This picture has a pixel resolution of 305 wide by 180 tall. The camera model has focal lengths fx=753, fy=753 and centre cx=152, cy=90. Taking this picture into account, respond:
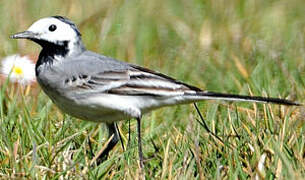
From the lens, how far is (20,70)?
612 centimetres

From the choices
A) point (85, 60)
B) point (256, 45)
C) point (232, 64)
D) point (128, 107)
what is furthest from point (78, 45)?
point (256, 45)

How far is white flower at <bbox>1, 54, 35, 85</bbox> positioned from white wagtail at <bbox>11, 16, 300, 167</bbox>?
98 cm

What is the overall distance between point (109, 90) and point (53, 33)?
1.99 ft

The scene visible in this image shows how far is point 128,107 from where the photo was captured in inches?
192

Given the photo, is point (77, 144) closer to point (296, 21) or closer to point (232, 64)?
point (232, 64)

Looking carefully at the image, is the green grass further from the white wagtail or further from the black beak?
the black beak

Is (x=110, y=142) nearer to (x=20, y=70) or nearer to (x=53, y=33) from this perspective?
(x=53, y=33)

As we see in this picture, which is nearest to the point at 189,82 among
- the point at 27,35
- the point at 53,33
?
the point at 53,33

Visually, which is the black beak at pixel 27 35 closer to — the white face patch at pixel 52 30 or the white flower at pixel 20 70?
the white face patch at pixel 52 30

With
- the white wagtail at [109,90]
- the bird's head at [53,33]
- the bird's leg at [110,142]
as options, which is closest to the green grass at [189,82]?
the bird's leg at [110,142]

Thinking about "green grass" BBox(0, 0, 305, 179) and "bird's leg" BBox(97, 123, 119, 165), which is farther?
"bird's leg" BBox(97, 123, 119, 165)

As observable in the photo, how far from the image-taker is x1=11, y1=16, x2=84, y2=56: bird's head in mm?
5133

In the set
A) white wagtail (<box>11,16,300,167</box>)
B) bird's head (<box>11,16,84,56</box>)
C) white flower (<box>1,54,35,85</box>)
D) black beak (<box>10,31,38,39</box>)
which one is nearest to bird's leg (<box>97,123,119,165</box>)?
white wagtail (<box>11,16,300,167</box>)

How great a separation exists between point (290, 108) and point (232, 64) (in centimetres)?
162
